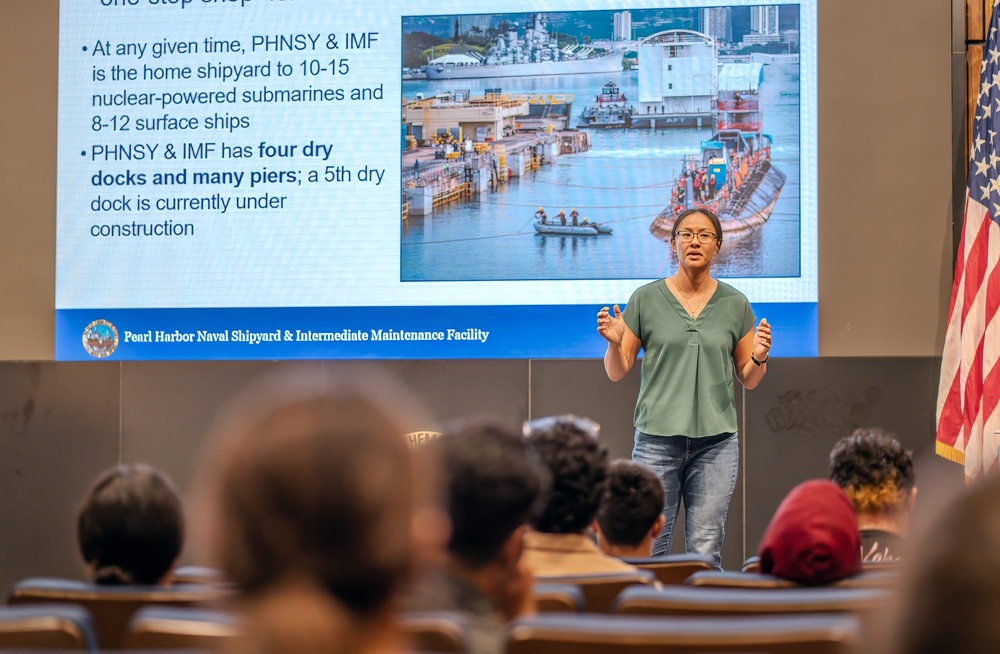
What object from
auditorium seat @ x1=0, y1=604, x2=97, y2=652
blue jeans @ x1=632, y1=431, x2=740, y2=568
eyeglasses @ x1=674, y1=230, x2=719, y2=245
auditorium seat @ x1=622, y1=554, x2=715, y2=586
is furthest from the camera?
eyeglasses @ x1=674, y1=230, x2=719, y2=245

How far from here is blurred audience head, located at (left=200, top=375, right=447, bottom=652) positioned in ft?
2.31

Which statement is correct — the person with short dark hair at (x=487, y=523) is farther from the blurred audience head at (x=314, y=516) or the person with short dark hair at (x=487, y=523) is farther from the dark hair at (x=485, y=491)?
the blurred audience head at (x=314, y=516)

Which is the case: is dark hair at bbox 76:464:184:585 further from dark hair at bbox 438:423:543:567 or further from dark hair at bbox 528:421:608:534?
dark hair at bbox 528:421:608:534

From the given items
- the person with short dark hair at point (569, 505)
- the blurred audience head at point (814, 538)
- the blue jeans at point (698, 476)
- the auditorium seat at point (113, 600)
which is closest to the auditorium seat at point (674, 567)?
the person with short dark hair at point (569, 505)

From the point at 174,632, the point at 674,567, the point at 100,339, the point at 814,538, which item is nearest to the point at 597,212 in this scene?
the point at 100,339

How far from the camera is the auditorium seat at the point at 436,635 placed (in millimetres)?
1180

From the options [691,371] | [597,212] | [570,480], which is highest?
[597,212]

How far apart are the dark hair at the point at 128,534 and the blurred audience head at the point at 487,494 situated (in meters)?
0.59

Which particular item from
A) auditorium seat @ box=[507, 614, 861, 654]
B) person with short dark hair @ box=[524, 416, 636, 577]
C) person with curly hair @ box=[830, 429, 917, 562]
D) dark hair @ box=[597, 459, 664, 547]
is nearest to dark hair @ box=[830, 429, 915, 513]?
person with curly hair @ box=[830, 429, 917, 562]

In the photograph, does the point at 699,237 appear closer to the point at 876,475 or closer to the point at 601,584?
the point at 876,475

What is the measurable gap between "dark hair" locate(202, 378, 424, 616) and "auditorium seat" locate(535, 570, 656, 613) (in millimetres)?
1094

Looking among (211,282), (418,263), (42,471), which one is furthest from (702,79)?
(42,471)

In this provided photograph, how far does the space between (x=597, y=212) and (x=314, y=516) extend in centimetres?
413

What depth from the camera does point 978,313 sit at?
4324mm
